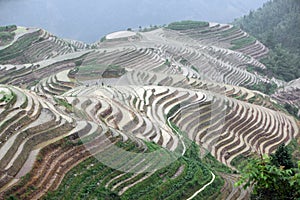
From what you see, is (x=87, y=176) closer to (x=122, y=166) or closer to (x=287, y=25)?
(x=122, y=166)

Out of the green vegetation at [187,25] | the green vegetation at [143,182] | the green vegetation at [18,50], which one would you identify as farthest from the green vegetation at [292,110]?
the green vegetation at [18,50]

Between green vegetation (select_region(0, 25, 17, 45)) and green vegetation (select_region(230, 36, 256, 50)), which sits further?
green vegetation (select_region(230, 36, 256, 50))

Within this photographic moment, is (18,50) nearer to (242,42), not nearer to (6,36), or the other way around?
(6,36)

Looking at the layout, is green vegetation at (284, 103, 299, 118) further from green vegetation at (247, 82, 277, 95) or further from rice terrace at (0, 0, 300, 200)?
green vegetation at (247, 82, 277, 95)

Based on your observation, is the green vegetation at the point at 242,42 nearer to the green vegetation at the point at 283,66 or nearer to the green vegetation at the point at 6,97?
the green vegetation at the point at 283,66

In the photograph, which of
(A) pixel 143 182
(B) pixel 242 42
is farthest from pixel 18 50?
(A) pixel 143 182

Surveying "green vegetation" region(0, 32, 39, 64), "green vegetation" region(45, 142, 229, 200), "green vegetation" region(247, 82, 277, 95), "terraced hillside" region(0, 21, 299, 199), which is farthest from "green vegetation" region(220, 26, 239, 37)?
"green vegetation" region(45, 142, 229, 200)
